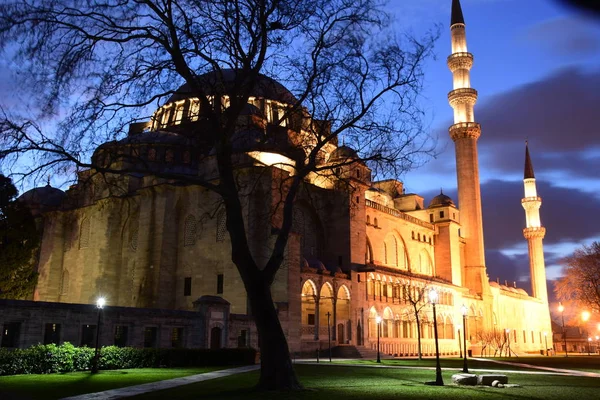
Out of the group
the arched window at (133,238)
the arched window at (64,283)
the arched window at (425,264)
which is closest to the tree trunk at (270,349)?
the arched window at (133,238)

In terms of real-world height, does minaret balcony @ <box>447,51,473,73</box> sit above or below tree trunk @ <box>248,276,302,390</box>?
above

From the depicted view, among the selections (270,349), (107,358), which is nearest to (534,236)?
(107,358)

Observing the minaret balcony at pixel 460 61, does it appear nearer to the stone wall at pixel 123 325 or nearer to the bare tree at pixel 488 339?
the bare tree at pixel 488 339

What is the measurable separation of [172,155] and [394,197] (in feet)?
117

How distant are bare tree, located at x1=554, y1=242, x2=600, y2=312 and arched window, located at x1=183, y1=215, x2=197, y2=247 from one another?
33110 mm

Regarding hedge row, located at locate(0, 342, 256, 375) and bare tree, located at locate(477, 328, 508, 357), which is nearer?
hedge row, located at locate(0, 342, 256, 375)

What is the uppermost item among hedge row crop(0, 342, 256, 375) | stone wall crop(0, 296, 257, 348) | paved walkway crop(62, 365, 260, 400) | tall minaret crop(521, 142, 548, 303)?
tall minaret crop(521, 142, 548, 303)

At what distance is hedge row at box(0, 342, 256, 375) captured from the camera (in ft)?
68.8

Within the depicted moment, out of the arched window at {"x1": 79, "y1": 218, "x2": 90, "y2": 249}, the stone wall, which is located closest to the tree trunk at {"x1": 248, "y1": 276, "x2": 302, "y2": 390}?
the stone wall

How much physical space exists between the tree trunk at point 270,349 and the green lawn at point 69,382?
4.98 m

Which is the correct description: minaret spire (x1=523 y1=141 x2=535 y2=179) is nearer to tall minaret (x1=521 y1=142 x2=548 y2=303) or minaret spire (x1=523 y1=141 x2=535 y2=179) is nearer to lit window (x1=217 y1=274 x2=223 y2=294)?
tall minaret (x1=521 y1=142 x2=548 y2=303)

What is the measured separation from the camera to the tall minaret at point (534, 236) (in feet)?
284

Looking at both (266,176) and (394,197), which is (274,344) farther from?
(394,197)

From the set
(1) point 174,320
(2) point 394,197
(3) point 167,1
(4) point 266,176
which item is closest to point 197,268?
(4) point 266,176
